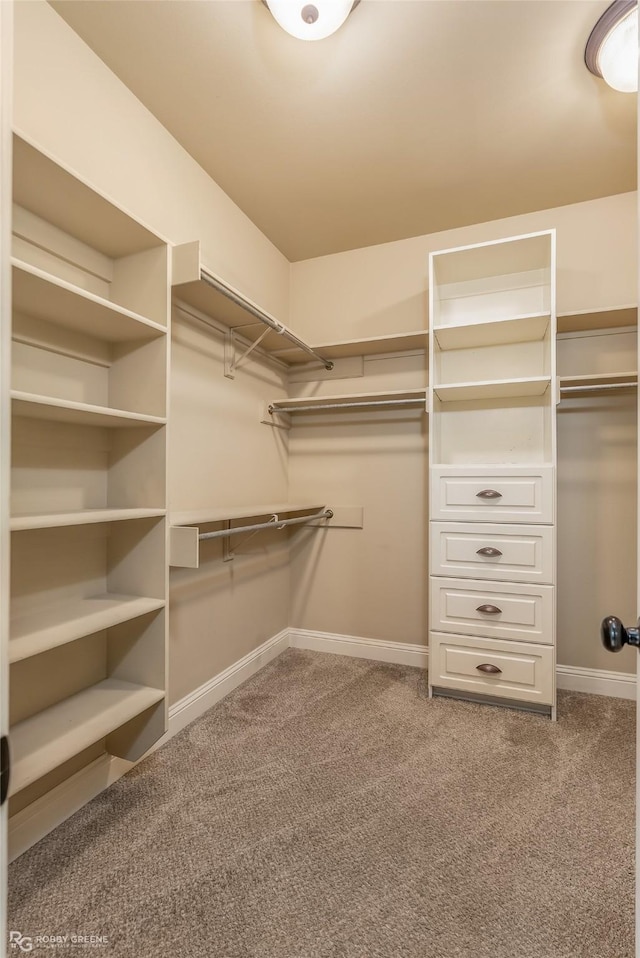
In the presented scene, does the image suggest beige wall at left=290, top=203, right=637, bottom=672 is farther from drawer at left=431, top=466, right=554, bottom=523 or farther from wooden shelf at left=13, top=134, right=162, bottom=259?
wooden shelf at left=13, top=134, right=162, bottom=259

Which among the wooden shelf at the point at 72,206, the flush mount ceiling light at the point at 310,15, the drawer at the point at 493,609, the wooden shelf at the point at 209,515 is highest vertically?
the flush mount ceiling light at the point at 310,15

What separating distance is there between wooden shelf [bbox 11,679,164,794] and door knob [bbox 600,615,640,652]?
4.20 feet

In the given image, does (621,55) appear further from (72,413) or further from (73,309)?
(72,413)

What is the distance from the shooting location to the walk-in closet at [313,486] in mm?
1255

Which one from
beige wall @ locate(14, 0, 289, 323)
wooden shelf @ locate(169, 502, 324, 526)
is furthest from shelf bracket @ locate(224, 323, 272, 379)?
wooden shelf @ locate(169, 502, 324, 526)

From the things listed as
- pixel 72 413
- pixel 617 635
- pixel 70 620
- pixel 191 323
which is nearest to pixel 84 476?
pixel 72 413

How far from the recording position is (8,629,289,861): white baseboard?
1362 mm

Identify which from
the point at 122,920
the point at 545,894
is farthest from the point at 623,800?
the point at 122,920

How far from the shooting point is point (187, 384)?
2.08m

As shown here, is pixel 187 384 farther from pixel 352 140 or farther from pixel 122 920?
pixel 122 920

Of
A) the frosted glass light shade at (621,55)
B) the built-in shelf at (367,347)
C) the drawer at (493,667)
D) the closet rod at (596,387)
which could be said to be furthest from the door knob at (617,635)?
the built-in shelf at (367,347)

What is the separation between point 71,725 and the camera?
4.47ft

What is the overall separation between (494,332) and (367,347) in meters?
0.72

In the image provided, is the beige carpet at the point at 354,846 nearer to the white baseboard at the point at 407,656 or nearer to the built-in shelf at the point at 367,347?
the white baseboard at the point at 407,656
